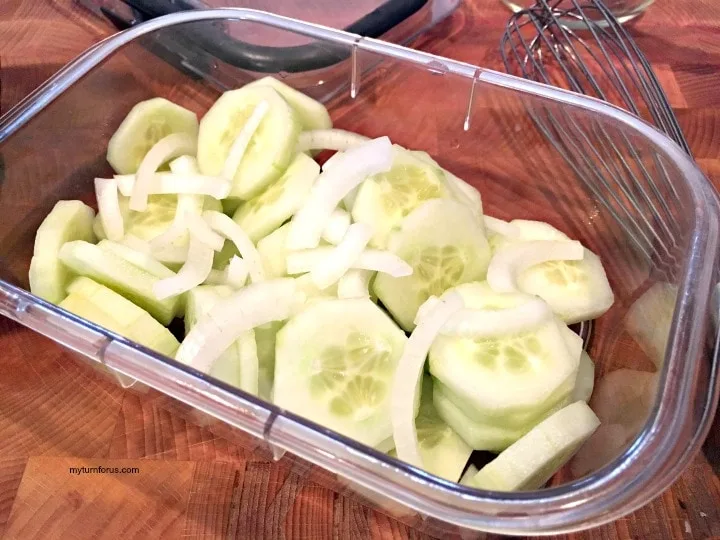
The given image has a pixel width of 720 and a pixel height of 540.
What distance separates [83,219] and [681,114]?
3.43 feet

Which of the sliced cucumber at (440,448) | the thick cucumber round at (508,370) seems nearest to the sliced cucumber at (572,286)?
the thick cucumber round at (508,370)

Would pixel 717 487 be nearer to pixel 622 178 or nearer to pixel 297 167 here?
pixel 622 178

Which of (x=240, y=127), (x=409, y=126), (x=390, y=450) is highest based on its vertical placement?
(x=240, y=127)

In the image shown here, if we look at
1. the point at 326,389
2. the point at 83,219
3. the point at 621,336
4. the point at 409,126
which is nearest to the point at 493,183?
the point at 409,126

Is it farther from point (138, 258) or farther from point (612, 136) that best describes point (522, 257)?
point (138, 258)

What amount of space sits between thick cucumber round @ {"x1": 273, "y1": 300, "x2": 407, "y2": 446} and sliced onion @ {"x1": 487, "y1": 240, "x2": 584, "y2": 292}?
147 mm

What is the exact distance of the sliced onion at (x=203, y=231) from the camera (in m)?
0.80

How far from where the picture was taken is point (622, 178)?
0.90 metres

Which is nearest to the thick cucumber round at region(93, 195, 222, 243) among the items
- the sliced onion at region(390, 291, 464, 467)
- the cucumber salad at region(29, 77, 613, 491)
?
the cucumber salad at region(29, 77, 613, 491)

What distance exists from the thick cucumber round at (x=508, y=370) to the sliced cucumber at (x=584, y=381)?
0.24 ft

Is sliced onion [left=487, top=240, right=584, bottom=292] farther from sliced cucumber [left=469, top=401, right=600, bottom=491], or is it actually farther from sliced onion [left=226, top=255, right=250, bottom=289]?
sliced onion [left=226, top=255, right=250, bottom=289]

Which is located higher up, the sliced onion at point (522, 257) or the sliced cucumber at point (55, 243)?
the sliced cucumber at point (55, 243)

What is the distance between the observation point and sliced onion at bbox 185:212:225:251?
0.80m

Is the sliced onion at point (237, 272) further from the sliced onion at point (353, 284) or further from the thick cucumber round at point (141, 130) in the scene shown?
the thick cucumber round at point (141, 130)
